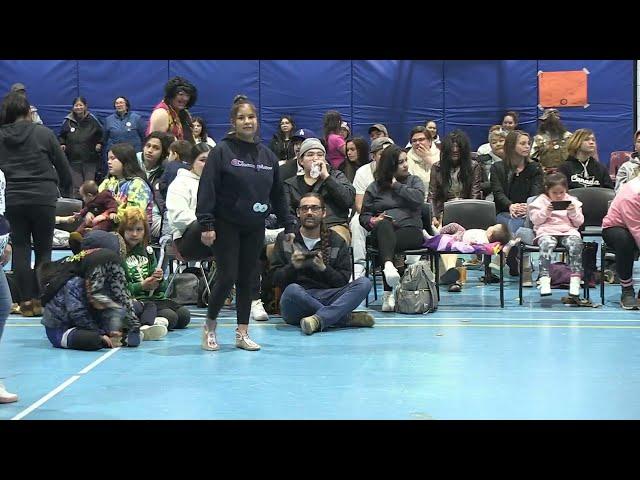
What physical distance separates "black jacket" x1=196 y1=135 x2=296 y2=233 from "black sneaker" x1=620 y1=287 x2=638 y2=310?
3.36 metres

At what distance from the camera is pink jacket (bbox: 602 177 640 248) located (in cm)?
798

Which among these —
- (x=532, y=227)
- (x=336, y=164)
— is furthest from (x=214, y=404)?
(x=336, y=164)

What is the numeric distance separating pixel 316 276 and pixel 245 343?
40.9 inches

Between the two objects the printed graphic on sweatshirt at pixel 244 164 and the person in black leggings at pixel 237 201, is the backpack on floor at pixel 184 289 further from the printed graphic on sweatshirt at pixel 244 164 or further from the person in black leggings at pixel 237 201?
the printed graphic on sweatshirt at pixel 244 164

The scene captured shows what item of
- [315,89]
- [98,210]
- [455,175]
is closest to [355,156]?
[455,175]

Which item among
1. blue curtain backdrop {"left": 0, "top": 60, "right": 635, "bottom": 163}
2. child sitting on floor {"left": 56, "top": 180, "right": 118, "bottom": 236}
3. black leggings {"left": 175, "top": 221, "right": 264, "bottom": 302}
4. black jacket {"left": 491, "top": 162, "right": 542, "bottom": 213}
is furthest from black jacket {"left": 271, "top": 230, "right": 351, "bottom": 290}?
blue curtain backdrop {"left": 0, "top": 60, "right": 635, "bottom": 163}

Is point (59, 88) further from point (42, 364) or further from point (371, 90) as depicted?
point (42, 364)

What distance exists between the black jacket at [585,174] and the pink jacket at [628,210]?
1276 mm

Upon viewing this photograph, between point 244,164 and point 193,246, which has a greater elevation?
point 244,164

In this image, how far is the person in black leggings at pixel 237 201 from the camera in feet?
19.9

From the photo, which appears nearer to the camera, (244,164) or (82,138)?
(244,164)

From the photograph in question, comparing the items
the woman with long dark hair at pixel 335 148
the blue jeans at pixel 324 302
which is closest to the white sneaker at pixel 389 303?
the blue jeans at pixel 324 302

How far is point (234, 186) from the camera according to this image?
6090 mm

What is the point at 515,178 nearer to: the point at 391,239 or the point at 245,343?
the point at 391,239
